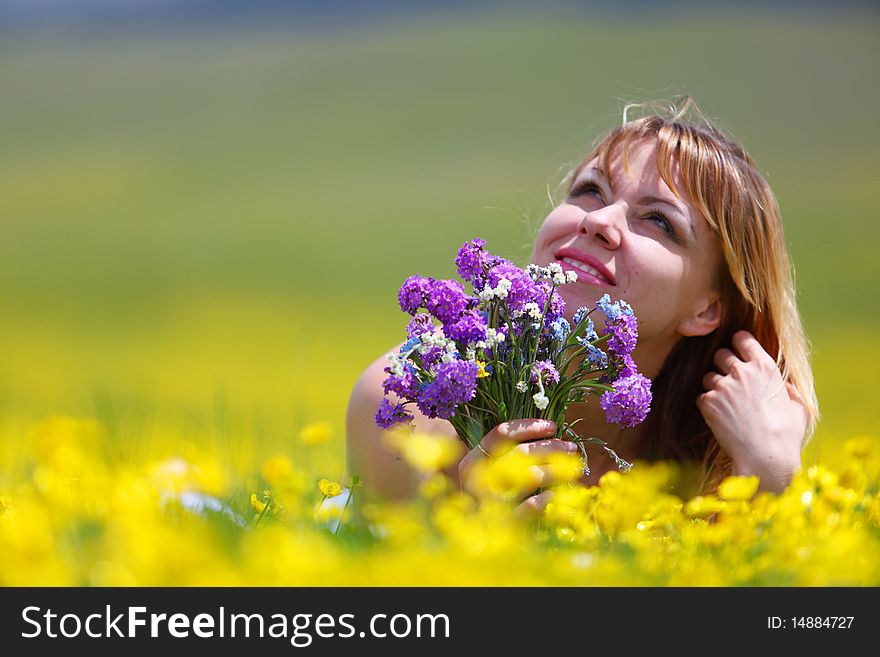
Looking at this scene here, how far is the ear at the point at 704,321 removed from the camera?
3818mm

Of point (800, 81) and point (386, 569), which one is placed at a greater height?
point (800, 81)

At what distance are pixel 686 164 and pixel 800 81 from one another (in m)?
38.9

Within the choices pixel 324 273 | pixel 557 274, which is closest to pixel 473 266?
pixel 557 274

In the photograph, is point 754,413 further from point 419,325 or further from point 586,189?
point 419,325

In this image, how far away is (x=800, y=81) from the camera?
128 feet

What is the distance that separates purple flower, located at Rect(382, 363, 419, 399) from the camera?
8.92 feet

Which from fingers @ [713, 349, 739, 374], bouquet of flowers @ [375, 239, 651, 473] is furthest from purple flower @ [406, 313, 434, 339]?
fingers @ [713, 349, 739, 374]

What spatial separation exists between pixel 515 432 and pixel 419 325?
39cm

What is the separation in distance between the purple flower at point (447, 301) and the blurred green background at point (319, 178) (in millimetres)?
1309

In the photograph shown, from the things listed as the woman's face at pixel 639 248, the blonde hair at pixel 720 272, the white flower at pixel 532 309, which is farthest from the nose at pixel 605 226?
the white flower at pixel 532 309

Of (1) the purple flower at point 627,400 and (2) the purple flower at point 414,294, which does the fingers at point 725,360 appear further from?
(2) the purple flower at point 414,294

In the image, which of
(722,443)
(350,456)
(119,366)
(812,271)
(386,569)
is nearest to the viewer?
(386,569)
